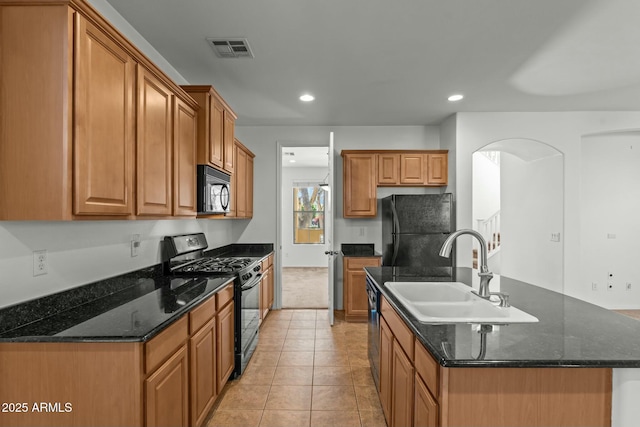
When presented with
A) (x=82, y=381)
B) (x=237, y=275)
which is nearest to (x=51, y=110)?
(x=82, y=381)

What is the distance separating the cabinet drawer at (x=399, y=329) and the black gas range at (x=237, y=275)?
1.25m

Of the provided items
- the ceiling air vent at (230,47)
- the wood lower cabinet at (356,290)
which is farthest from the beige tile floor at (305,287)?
the ceiling air vent at (230,47)

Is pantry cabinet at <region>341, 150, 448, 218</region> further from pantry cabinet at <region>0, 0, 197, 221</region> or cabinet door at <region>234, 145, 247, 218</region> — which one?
pantry cabinet at <region>0, 0, 197, 221</region>

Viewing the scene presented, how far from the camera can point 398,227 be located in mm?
4090

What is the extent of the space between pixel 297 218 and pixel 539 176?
5363mm

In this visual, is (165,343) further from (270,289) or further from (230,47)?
(270,289)

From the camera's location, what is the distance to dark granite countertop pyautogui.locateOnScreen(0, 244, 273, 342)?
1334 millimetres

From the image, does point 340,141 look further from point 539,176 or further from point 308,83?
point 539,176

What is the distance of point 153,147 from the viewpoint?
1.94 meters

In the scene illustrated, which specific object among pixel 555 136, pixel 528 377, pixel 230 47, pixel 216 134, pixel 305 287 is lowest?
pixel 305 287

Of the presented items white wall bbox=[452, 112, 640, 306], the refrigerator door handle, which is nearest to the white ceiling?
white wall bbox=[452, 112, 640, 306]

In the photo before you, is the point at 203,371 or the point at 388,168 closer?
the point at 203,371

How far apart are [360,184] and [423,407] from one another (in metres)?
3.43

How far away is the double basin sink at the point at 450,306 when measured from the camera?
1.40 m
